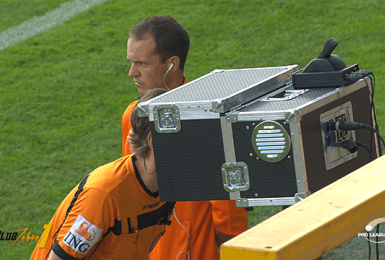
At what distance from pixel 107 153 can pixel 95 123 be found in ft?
2.35

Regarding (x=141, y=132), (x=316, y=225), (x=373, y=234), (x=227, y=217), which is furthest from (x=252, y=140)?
(x=227, y=217)

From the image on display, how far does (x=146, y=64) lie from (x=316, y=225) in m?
2.38

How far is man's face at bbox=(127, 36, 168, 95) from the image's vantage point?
327 cm

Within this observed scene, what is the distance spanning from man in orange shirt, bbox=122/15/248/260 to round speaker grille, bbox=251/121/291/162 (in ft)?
3.96

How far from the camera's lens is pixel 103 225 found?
7.06 ft

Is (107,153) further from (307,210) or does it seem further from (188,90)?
(307,210)

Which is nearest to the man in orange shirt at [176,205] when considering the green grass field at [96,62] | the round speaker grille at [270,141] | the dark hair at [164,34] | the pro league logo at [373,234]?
the dark hair at [164,34]

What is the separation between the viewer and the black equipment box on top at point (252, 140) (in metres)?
1.86

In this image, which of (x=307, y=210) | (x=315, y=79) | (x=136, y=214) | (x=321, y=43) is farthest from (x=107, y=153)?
(x=307, y=210)

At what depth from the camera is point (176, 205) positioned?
3072mm

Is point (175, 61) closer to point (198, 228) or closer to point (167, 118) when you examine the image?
point (198, 228)

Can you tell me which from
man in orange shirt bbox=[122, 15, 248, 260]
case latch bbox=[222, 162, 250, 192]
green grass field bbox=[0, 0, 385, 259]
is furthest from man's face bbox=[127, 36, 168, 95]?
green grass field bbox=[0, 0, 385, 259]

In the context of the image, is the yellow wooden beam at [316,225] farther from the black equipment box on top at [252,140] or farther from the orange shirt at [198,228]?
the orange shirt at [198,228]

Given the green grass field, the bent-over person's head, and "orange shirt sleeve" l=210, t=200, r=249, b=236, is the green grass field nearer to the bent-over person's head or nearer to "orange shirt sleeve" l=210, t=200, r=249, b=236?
"orange shirt sleeve" l=210, t=200, r=249, b=236
